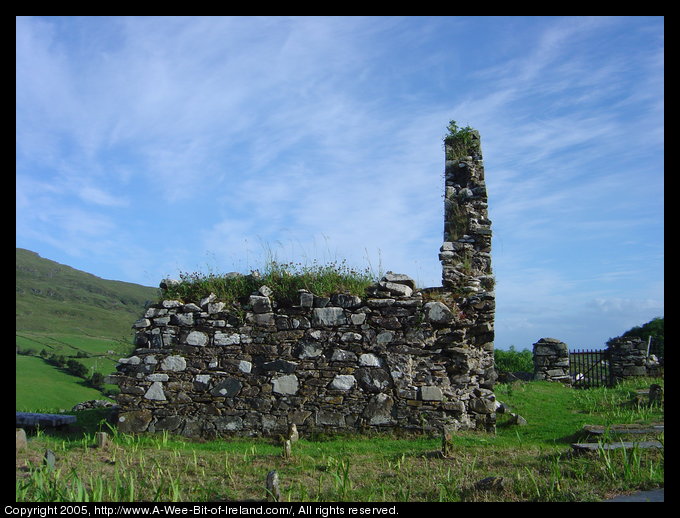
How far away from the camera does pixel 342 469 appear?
20.9 ft

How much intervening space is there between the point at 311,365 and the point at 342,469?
130 inches

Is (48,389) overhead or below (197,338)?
below

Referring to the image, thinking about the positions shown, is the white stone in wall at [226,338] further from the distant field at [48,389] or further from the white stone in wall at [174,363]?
the distant field at [48,389]

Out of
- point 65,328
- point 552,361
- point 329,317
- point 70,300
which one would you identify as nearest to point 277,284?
point 329,317

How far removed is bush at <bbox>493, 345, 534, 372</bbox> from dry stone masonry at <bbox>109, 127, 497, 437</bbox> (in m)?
17.4

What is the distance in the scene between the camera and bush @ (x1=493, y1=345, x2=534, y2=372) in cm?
2617

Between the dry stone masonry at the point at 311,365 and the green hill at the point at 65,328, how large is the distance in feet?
4.11

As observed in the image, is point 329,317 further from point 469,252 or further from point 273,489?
point 273,489

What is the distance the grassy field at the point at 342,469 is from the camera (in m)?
5.42

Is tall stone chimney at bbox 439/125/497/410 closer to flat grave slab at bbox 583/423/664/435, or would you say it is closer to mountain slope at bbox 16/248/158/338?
flat grave slab at bbox 583/423/664/435

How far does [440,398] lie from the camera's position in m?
9.28

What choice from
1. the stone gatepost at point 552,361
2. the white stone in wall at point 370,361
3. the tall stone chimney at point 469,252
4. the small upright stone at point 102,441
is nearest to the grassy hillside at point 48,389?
the small upright stone at point 102,441
